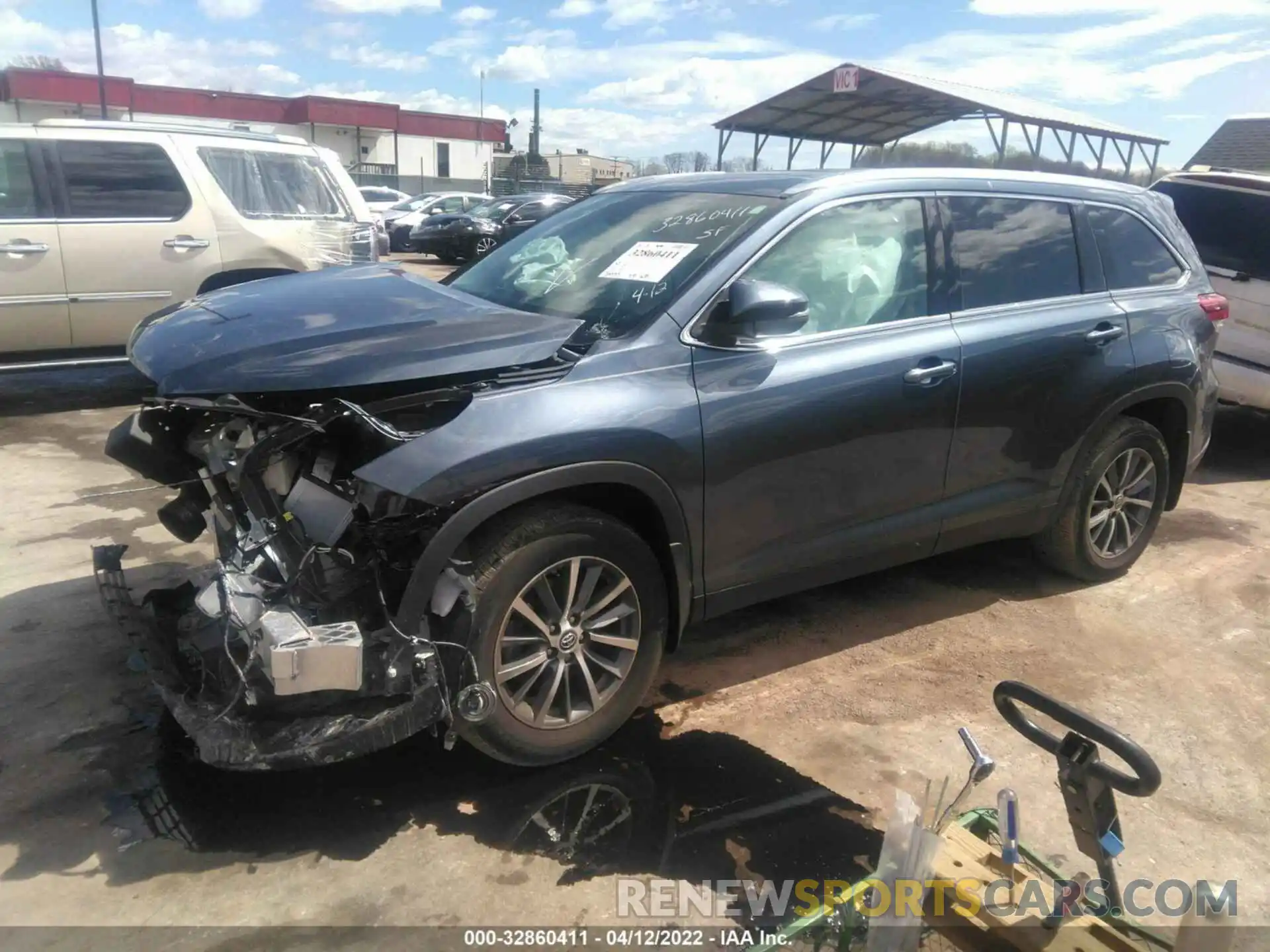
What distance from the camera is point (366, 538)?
2.73 metres

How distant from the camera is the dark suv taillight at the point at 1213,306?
15.4 feet

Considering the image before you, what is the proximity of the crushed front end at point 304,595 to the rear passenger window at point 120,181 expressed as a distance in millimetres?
4726

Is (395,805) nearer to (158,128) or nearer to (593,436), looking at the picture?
(593,436)

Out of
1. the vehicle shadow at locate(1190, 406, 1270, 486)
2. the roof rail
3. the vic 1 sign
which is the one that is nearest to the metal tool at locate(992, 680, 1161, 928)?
the vehicle shadow at locate(1190, 406, 1270, 486)

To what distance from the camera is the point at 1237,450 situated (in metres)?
7.73

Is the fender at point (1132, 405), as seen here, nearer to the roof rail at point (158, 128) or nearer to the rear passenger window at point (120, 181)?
the rear passenger window at point (120, 181)

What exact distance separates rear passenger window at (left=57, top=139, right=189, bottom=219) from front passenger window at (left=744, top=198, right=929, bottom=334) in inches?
218

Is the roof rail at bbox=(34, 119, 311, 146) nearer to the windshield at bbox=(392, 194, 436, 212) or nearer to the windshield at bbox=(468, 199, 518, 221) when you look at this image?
the windshield at bbox=(468, 199, 518, 221)

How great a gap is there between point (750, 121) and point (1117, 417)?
14.8 m

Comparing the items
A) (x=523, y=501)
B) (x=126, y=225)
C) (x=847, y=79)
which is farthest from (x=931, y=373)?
(x=847, y=79)

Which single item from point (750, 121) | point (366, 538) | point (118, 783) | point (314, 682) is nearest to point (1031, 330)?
point (366, 538)

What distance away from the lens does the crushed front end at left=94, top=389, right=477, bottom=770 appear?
2.54 m

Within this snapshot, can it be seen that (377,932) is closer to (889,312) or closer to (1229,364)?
(889,312)

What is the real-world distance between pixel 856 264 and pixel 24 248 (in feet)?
19.5
